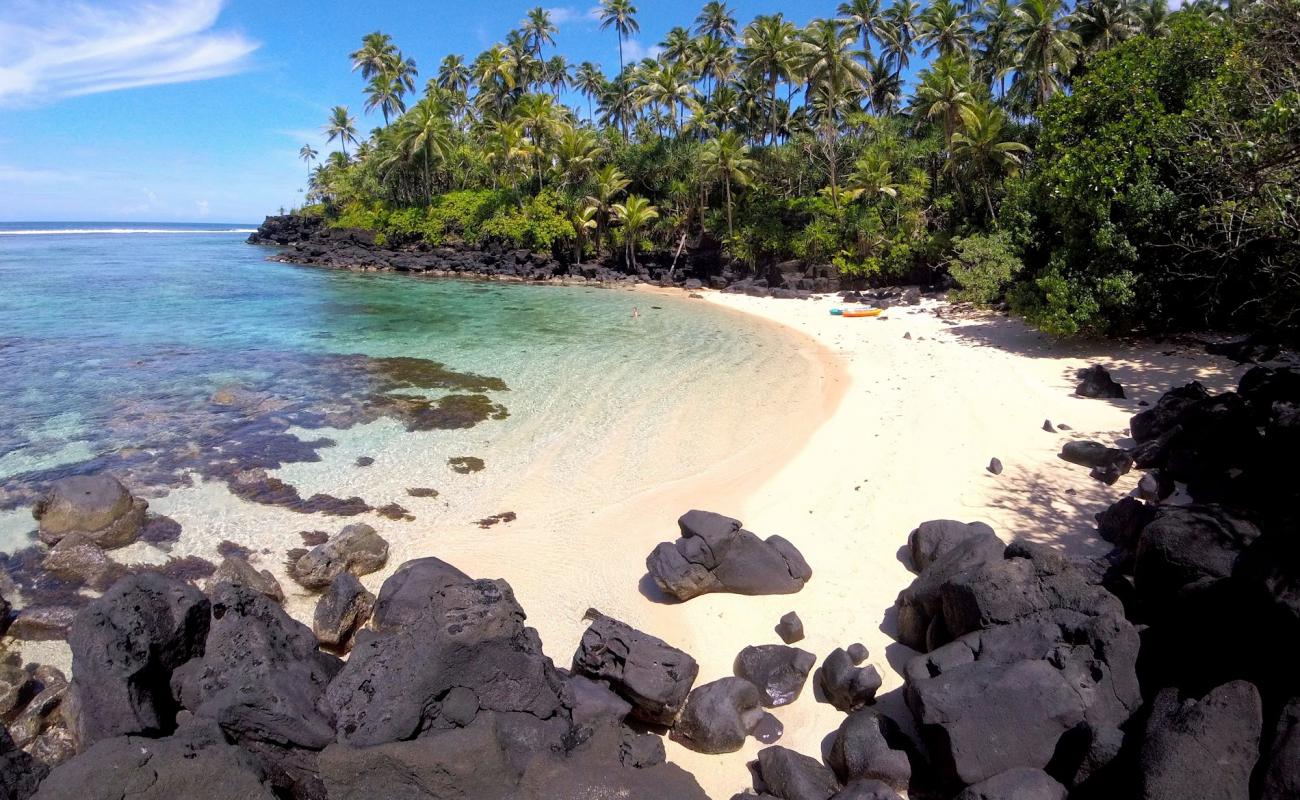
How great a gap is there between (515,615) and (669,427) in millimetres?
9468

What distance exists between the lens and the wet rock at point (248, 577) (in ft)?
28.9

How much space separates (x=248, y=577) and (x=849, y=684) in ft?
24.8

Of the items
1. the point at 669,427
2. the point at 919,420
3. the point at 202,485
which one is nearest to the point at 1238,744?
the point at 919,420

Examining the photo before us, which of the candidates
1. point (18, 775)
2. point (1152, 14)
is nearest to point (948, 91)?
point (1152, 14)

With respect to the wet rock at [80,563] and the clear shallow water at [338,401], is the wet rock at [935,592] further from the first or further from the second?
the wet rock at [80,563]

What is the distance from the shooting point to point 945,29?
44.1 meters

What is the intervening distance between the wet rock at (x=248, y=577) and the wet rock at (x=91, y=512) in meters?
2.52

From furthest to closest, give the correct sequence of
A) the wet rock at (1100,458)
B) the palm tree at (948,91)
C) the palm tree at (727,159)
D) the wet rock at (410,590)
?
the palm tree at (727,159) → the palm tree at (948,91) → the wet rock at (1100,458) → the wet rock at (410,590)

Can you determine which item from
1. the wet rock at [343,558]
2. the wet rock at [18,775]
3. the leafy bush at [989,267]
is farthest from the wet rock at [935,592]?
the leafy bush at [989,267]

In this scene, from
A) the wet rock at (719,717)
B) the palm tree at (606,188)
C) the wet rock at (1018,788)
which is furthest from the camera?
the palm tree at (606,188)

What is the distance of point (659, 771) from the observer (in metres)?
5.10

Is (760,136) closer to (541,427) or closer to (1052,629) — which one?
(541,427)

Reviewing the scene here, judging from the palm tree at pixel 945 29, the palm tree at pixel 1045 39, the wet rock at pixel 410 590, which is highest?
the palm tree at pixel 945 29

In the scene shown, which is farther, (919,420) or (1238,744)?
(919,420)
